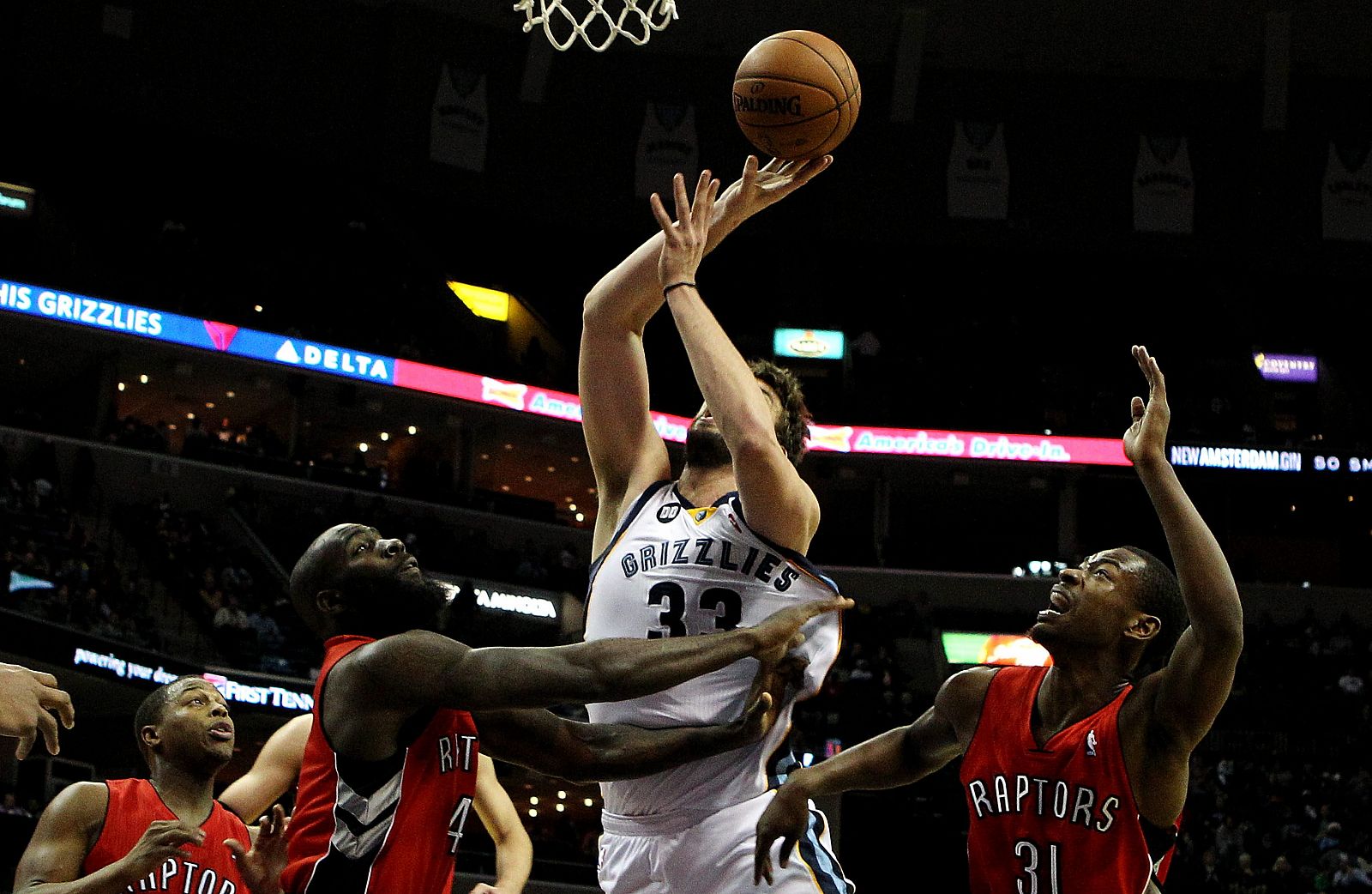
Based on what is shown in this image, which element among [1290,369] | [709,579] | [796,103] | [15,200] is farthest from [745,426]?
[1290,369]

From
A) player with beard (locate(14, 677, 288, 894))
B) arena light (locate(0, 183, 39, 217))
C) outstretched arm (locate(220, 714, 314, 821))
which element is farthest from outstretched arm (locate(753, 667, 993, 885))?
arena light (locate(0, 183, 39, 217))

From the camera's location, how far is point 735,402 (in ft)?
12.0

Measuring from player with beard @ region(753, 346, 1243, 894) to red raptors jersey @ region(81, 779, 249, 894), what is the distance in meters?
2.10

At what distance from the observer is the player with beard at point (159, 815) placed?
4598 millimetres

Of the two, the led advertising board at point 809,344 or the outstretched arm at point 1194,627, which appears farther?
the led advertising board at point 809,344

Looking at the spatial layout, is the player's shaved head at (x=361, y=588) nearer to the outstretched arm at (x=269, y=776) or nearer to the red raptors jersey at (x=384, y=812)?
the red raptors jersey at (x=384, y=812)

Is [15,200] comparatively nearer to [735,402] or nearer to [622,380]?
[622,380]

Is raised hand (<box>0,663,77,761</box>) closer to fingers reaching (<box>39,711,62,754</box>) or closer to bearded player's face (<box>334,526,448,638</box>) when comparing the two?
fingers reaching (<box>39,711,62,754</box>)

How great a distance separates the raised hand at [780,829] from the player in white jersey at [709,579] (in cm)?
7

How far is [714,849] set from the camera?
144 inches

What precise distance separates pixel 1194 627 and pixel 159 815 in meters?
3.25

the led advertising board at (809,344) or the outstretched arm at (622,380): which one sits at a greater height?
the led advertising board at (809,344)

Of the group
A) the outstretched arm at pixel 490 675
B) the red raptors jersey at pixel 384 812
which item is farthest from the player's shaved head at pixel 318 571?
the outstretched arm at pixel 490 675

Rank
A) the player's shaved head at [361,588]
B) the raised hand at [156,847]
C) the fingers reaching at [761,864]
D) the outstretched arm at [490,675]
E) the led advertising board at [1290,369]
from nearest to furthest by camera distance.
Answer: the outstretched arm at [490,675] → the fingers reaching at [761,864] → the player's shaved head at [361,588] → the raised hand at [156,847] → the led advertising board at [1290,369]
